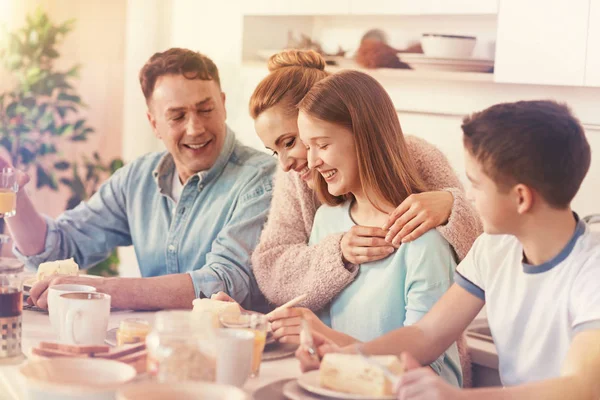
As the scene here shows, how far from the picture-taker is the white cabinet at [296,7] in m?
3.22

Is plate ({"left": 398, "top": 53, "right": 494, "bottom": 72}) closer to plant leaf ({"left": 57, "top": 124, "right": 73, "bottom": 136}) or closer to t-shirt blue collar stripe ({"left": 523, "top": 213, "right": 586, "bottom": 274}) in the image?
t-shirt blue collar stripe ({"left": 523, "top": 213, "right": 586, "bottom": 274})

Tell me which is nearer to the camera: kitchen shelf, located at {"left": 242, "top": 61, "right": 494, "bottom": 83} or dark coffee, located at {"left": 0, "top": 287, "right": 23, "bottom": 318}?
dark coffee, located at {"left": 0, "top": 287, "right": 23, "bottom": 318}

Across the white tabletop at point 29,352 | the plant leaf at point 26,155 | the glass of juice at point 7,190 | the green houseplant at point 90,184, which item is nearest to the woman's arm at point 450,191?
the white tabletop at point 29,352

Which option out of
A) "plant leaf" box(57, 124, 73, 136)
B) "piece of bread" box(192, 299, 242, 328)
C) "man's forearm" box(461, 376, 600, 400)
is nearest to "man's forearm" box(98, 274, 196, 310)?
"piece of bread" box(192, 299, 242, 328)

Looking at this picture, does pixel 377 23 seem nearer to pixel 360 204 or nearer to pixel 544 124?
pixel 360 204

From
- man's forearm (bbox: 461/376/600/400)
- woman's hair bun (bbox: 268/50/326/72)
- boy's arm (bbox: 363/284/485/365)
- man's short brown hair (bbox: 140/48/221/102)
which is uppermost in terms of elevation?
woman's hair bun (bbox: 268/50/326/72)

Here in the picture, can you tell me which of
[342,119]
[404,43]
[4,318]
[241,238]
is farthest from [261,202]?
[404,43]

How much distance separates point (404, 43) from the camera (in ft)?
10.6

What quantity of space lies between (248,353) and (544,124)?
57 centimetres

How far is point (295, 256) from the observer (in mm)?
2016

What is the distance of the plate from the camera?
9.57ft

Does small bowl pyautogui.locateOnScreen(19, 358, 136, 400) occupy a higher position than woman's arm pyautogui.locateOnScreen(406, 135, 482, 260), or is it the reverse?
woman's arm pyautogui.locateOnScreen(406, 135, 482, 260)

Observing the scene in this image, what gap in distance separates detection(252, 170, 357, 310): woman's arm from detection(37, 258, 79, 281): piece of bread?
0.42 metres

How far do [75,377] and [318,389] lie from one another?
329mm
